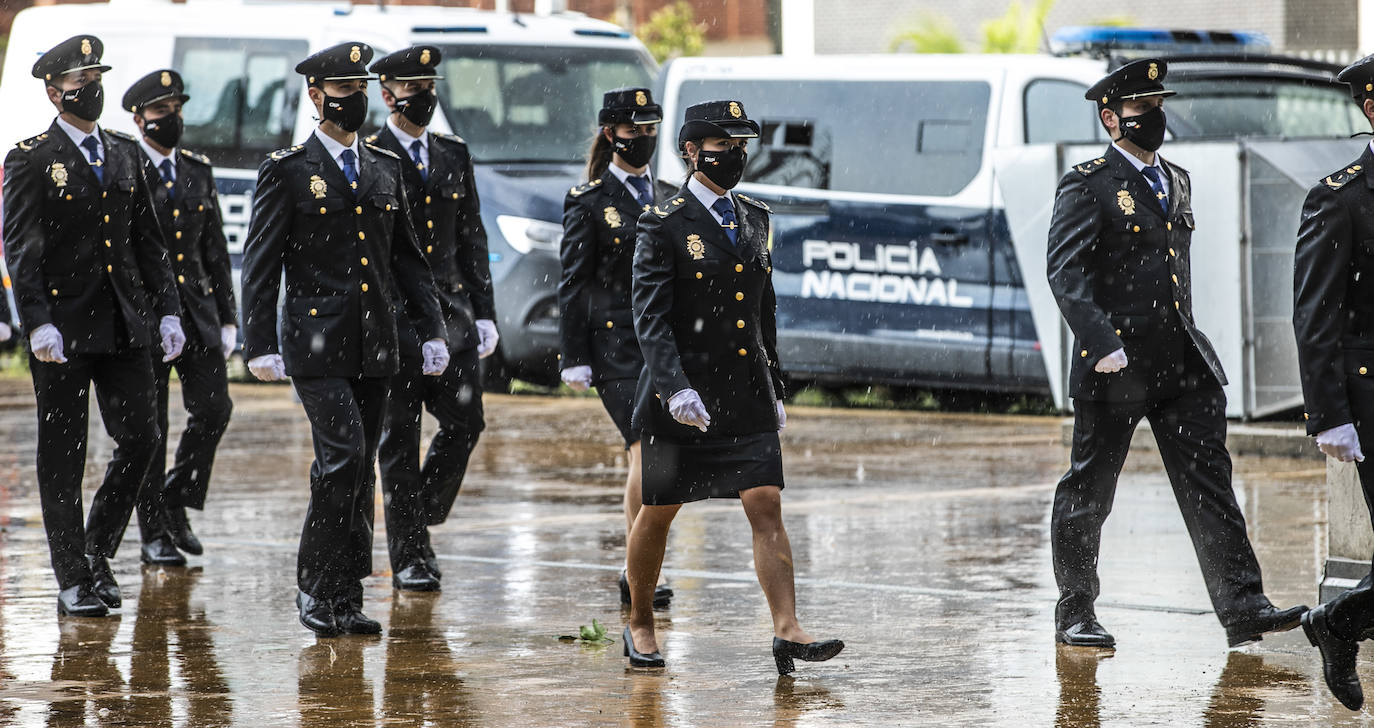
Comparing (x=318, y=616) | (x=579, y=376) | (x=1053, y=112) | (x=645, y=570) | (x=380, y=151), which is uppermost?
(x=380, y=151)

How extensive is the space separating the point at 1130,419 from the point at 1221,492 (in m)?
0.35

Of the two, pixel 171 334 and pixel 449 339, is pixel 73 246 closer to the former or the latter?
pixel 171 334

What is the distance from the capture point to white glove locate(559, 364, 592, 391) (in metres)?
8.02

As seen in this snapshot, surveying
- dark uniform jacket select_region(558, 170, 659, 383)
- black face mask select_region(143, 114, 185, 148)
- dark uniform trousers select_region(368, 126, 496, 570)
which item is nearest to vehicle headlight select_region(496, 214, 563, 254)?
black face mask select_region(143, 114, 185, 148)

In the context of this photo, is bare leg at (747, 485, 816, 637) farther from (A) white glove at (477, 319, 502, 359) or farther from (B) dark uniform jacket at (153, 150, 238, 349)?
(B) dark uniform jacket at (153, 150, 238, 349)

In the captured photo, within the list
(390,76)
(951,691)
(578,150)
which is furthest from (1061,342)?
(951,691)

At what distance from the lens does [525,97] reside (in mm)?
15555

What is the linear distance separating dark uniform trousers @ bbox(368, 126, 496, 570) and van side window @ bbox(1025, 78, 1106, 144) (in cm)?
591

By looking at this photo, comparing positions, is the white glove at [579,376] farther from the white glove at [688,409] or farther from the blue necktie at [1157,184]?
the blue necktie at [1157,184]

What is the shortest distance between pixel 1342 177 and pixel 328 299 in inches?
127

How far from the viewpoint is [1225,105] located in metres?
13.6

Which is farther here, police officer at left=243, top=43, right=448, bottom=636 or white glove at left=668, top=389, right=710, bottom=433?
police officer at left=243, top=43, right=448, bottom=636

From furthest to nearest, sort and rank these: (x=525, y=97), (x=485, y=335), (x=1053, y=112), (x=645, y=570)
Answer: (x=525, y=97) < (x=1053, y=112) < (x=485, y=335) < (x=645, y=570)

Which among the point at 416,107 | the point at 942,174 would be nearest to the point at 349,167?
the point at 416,107
